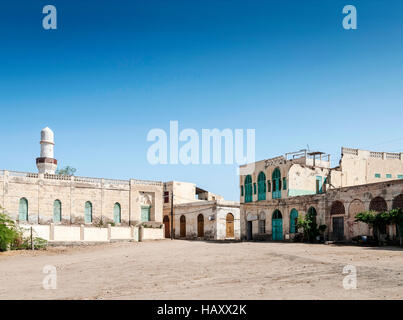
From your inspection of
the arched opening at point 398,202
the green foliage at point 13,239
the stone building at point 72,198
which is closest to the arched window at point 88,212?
the stone building at point 72,198

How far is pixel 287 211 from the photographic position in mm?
33781

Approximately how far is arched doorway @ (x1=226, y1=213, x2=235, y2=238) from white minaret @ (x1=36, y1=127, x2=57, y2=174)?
17604mm

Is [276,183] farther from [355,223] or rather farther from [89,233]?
[89,233]

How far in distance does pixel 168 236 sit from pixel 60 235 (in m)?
16.7

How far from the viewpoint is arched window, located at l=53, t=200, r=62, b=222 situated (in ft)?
124

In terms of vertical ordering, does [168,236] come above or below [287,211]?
below

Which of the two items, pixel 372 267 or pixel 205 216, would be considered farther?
pixel 205 216

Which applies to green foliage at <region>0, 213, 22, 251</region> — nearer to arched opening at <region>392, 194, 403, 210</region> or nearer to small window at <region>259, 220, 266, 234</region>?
small window at <region>259, 220, 266, 234</region>

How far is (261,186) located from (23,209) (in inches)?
770

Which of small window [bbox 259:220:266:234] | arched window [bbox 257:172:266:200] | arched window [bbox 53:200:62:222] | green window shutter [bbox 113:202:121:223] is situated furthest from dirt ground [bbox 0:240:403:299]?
green window shutter [bbox 113:202:121:223]

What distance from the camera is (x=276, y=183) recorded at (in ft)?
118

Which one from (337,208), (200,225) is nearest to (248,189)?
(200,225)
